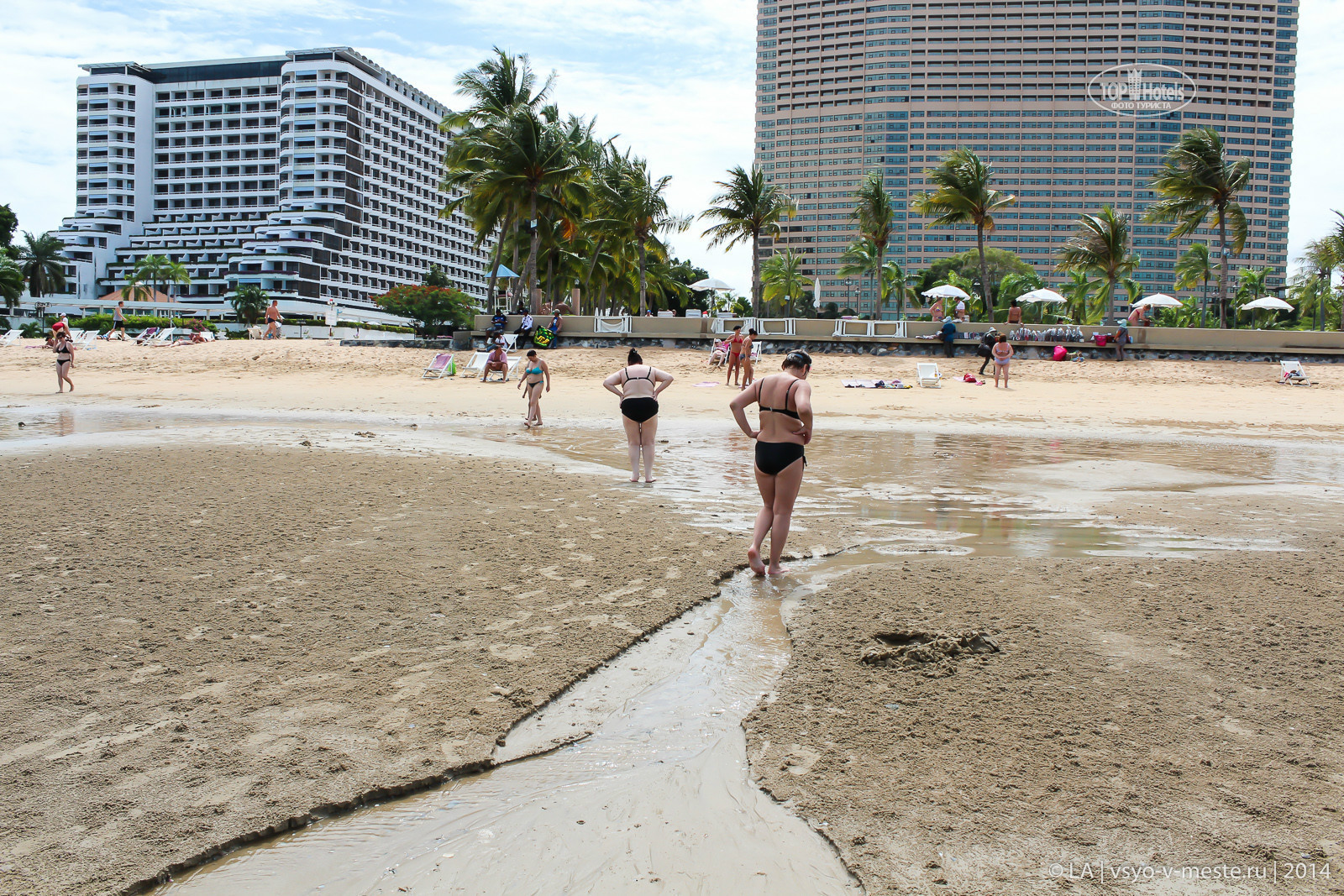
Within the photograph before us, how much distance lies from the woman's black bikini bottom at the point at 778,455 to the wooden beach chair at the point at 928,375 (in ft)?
55.8

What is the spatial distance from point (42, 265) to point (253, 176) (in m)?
35.0

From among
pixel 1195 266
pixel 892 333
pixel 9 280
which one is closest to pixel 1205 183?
pixel 892 333

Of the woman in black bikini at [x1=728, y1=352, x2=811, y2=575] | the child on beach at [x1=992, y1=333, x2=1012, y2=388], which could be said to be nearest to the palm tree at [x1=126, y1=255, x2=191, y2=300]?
the child on beach at [x1=992, y1=333, x2=1012, y2=388]

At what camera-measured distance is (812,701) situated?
355 cm

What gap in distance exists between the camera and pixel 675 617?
183 inches

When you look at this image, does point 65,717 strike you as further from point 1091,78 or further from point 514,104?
point 1091,78

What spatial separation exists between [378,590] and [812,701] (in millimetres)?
2557

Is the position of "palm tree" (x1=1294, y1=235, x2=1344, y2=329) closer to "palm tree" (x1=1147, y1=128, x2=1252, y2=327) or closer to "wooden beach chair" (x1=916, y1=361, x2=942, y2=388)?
"palm tree" (x1=1147, y1=128, x2=1252, y2=327)

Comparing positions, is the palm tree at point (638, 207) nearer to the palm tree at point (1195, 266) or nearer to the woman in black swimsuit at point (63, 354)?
the woman in black swimsuit at point (63, 354)

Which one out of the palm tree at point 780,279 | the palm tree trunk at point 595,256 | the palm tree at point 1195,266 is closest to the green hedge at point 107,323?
the palm tree trunk at point 595,256

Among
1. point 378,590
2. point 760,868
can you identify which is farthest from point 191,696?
point 760,868

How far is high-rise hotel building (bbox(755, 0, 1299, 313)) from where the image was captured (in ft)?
356

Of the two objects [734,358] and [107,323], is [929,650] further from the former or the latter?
[107,323]

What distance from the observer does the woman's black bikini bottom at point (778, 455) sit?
544 cm
